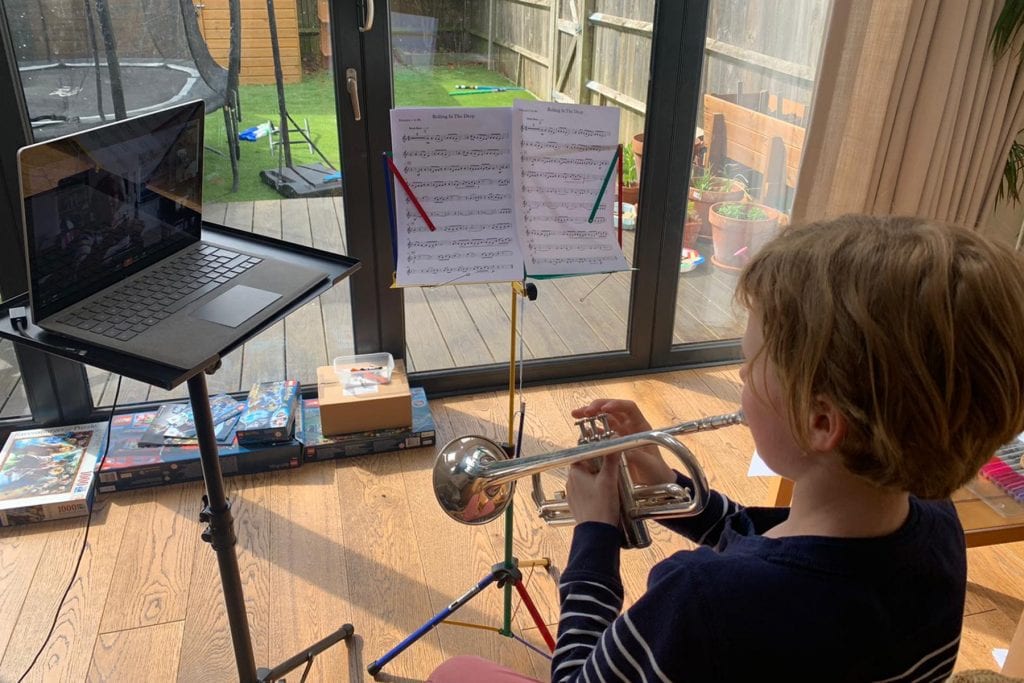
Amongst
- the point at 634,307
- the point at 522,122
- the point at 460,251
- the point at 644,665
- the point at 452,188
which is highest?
the point at 522,122

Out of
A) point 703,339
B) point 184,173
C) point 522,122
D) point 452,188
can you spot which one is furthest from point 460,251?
point 703,339

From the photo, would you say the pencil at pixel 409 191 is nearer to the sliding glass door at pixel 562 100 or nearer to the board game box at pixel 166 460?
the sliding glass door at pixel 562 100

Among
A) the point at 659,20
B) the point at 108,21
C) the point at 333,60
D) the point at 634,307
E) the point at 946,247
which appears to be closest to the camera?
the point at 946,247

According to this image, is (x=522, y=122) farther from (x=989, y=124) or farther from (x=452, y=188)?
(x=989, y=124)

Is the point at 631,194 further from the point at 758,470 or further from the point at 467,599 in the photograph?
the point at 467,599

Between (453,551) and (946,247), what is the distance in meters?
1.56

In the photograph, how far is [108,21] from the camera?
6.64 feet

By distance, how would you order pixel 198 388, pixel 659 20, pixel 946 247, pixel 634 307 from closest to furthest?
pixel 946 247 < pixel 198 388 < pixel 659 20 < pixel 634 307

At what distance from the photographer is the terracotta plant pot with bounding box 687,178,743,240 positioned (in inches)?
105

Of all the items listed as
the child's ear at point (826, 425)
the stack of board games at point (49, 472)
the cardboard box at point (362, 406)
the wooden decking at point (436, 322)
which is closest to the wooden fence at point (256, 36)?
the wooden decking at point (436, 322)

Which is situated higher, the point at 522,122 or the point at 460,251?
the point at 522,122

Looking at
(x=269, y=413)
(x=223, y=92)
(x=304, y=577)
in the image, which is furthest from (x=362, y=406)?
(x=223, y=92)

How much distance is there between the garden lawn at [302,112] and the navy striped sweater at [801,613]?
1806 millimetres

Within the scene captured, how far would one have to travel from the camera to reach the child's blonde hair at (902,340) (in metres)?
0.68
